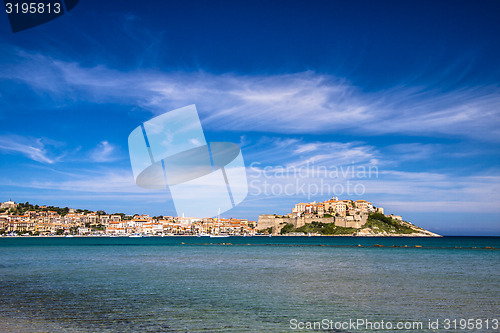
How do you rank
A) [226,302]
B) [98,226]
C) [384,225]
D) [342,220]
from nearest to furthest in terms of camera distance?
[226,302] → [342,220] → [384,225] → [98,226]

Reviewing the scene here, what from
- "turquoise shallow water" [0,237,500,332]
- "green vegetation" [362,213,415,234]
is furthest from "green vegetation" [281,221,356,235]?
"turquoise shallow water" [0,237,500,332]

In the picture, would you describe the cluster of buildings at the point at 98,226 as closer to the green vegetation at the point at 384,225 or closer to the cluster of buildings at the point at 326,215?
the cluster of buildings at the point at 326,215

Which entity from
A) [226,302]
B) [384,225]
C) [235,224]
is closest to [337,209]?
[384,225]

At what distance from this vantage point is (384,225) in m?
143

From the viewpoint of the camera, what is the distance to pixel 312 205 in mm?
158375

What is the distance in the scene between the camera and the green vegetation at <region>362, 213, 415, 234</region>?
13950cm

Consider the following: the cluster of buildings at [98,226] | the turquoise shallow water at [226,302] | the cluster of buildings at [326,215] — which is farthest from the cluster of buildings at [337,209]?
the turquoise shallow water at [226,302]

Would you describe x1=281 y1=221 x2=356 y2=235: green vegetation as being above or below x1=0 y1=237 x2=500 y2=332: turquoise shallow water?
below

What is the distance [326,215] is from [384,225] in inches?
833

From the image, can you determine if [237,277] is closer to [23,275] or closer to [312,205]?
[23,275]

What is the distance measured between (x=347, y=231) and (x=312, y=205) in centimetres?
2640

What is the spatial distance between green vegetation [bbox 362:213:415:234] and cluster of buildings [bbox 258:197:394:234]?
2178mm

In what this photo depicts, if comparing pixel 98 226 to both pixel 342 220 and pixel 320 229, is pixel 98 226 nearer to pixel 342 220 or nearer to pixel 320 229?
pixel 320 229

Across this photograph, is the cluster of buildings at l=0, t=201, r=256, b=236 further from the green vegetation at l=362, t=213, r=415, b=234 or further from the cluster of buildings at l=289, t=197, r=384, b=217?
the green vegetation at l=362, t=213, r=415, b=234
